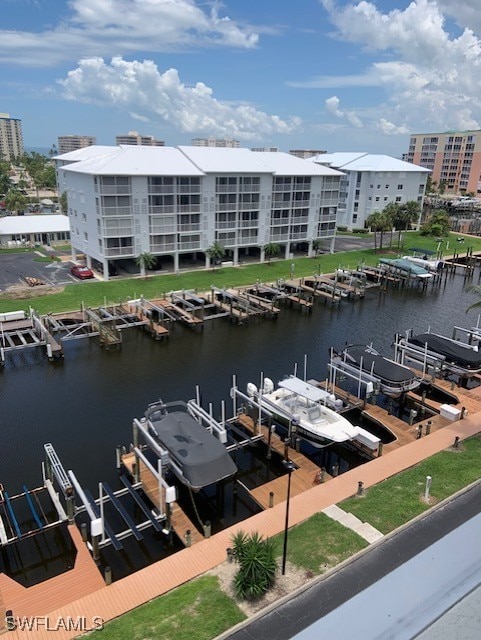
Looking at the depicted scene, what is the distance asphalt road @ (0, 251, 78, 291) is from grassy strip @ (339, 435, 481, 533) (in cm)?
4496

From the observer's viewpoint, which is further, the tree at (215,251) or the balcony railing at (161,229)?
the tree at (215,251)

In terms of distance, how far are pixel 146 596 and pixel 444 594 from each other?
1040 cm

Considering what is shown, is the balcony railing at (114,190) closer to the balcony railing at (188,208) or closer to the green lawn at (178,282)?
the balcony railing at (188,208)

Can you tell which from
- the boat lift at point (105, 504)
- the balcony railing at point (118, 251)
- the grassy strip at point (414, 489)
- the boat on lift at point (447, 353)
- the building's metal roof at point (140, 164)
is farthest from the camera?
the balcony railing at point (118, 251)

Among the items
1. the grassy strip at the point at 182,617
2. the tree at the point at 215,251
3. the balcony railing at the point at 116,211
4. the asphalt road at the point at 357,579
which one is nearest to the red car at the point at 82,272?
the balcony railing at the point at 116,211

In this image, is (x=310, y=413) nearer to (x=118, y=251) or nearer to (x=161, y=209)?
(x=118, y=251)

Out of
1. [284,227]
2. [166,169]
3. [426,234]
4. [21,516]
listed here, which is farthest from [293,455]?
[426,234]

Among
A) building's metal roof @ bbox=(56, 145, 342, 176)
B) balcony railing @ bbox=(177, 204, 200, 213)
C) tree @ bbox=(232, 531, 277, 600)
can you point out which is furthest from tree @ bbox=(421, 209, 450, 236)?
tree @ bbox=(232, 531, 277, 600)

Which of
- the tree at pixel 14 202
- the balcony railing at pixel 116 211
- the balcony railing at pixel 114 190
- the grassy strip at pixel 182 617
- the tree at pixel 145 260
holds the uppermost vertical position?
the balcony railing at pixel 114 190

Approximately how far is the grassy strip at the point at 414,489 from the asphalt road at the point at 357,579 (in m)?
0.58

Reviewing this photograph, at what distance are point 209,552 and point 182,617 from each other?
3419 millimetres

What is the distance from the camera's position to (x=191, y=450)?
78.0 ft

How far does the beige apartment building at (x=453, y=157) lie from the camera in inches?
6634

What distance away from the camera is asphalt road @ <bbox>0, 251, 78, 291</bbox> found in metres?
57.2
